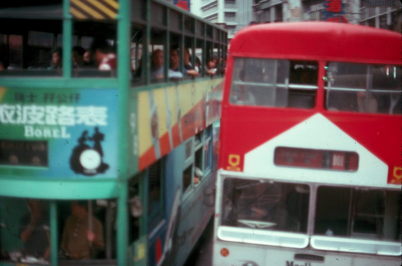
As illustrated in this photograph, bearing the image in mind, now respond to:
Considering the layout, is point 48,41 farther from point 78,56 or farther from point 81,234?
point 81,234

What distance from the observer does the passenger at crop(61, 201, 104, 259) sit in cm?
599

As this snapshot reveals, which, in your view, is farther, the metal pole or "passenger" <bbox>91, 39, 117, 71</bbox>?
the metal pole

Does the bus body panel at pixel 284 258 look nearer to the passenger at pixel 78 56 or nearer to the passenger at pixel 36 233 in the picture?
the passenger at pixel 36 233

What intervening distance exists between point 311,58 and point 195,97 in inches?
130

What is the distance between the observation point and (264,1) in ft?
105

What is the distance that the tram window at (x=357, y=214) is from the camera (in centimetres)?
694

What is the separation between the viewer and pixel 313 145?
6844 millimetres

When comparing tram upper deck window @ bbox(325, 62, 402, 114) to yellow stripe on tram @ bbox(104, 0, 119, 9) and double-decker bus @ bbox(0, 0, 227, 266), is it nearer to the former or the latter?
double-decker bus @ bbox(0, 0, 227, 266)

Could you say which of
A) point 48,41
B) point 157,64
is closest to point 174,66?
point 157,64

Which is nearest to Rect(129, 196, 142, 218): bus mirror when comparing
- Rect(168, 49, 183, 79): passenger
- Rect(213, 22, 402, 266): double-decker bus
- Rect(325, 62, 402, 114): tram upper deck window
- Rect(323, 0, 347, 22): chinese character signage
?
Rect(213, 22, 402, 266): double-decker bus

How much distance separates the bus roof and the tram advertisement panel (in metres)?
2.26

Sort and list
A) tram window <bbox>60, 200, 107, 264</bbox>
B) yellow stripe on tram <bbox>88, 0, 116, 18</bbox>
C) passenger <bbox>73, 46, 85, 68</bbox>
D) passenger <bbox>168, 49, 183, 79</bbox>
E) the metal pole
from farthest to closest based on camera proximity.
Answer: passenger <bbox>168, 49, 183, 79</bbox>, passenger <bbox>73, 46, 85, 68</bbox>, tram window <bbox>60, 200, 107, 264</bbox>, the metal pole, yellow stripe on tram <bbox>88, 0, 116, 18</bbox>

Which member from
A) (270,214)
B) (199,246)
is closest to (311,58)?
(270,214)

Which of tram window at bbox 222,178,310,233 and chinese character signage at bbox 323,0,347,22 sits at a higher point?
chinese character signage at bbox 323,0,347,22
